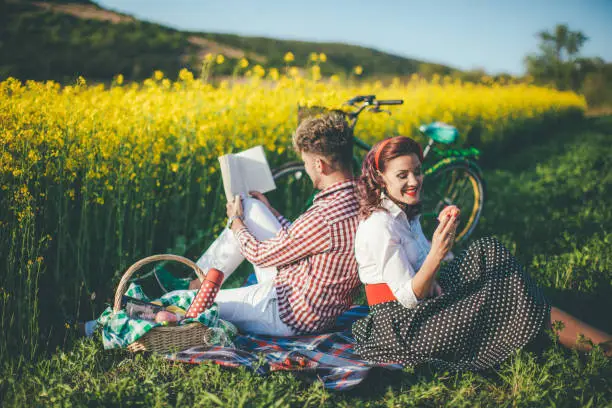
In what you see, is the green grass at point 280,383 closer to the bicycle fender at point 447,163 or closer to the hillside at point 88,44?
the bicycle fender at point 447,163

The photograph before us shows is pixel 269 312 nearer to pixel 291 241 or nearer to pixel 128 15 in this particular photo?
pixel 291 241

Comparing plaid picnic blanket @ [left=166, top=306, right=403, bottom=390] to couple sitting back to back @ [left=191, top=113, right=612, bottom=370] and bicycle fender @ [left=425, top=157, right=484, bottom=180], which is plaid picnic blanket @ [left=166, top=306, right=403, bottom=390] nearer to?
couple sitting back to back @ [left=191, top=113, right=612, bottom=370]

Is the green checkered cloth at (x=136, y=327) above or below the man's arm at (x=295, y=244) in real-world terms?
below

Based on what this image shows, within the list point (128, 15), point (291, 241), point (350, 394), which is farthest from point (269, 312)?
point (128, 15)

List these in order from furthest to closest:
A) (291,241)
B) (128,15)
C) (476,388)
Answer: (128,15) → (291,241) → (476,388)

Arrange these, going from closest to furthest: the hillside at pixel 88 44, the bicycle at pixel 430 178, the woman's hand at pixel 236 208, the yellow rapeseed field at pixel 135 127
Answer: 1. the yellow rapeseed field at pixel 135 127
2. the woman's hand at pixel 236 208
3. the bicycle at pixel 430 178
4. the hillside at pixel 88 44

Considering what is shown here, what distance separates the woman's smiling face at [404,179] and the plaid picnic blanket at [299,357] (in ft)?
2.83

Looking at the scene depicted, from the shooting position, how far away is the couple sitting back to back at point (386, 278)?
7.73ft

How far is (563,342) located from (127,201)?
112 inches

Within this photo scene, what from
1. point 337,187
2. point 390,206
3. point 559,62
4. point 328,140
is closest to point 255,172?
point 328,140

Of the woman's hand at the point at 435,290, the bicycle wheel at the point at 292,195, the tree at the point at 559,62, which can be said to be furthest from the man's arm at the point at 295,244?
the tree at the point at 559,62

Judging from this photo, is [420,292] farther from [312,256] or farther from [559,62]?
[559,62]

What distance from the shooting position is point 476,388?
2453mm

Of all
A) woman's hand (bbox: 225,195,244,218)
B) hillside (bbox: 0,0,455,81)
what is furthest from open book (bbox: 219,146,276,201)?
hillside (bbox: 0,0,455,81)
